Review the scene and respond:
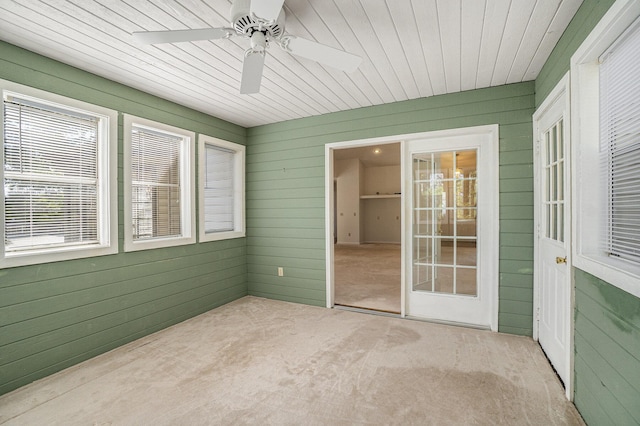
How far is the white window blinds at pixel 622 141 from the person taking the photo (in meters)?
1.34

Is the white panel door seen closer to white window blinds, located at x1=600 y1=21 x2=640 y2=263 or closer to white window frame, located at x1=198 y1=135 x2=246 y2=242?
white window blinds, located at x1=600 y1=21 x2=640 y2=263

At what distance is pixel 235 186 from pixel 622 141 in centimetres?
405

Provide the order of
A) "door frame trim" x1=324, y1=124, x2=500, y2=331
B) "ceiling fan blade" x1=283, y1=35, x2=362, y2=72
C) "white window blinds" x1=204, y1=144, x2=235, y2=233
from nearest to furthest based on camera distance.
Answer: "ceiling fan blade" x1=283, y1=35, x2=362, y2=72
"door frame trim" x1=324, y1=124, x2=500, y2=331
"white window blinds" x1=204, y1=144, x2=235, y2=233

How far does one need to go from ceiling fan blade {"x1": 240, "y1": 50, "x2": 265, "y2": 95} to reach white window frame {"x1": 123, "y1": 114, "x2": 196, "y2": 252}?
1.43m

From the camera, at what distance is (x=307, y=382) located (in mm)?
2207

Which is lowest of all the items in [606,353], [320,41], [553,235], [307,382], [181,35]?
[307,382]

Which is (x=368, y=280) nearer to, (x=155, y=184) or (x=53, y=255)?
(x=155, y=184)

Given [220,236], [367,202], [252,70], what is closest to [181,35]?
[252,70]

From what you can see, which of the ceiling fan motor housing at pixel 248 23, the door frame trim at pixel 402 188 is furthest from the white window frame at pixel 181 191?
the ceiling fan motor housing at pixel 248 23

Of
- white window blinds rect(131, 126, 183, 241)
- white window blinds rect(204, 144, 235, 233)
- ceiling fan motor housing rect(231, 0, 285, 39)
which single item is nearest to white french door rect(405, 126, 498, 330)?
ceiling fan motor housing rect(231, 0, 285, 39)

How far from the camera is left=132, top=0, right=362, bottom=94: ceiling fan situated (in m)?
1.54

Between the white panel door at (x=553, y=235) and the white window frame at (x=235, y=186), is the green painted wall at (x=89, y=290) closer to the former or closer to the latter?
the white window frame at (x=235, y=186)

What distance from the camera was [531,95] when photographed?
2.87 meters

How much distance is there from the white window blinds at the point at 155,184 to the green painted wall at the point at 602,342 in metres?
3.75
